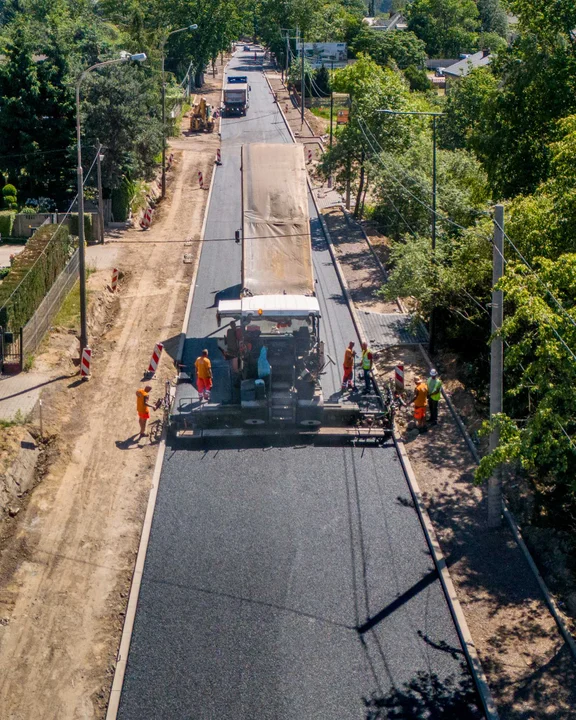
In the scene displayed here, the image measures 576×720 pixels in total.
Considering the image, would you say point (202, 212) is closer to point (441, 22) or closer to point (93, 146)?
point (93, 146)

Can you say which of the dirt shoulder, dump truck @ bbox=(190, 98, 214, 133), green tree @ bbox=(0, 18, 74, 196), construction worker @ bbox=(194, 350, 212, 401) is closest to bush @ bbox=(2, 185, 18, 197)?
green tree @ bbox=(0, 18, 74, 196)

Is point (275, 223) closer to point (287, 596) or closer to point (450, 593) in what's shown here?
point (287, 596)

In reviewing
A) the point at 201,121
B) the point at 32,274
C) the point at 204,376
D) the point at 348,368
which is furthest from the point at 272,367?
the point at 201,121

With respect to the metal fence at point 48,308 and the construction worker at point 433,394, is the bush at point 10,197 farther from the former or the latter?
the construction worker at point 433,394

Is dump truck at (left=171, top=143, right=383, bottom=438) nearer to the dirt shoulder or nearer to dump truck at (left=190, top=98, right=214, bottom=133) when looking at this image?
the dirt shoulder

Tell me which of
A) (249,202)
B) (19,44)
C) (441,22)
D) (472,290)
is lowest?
(472,290)

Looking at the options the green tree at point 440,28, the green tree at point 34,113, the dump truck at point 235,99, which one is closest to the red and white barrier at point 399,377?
the green tree at point 34,113

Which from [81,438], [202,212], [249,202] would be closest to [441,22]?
[202,212]
